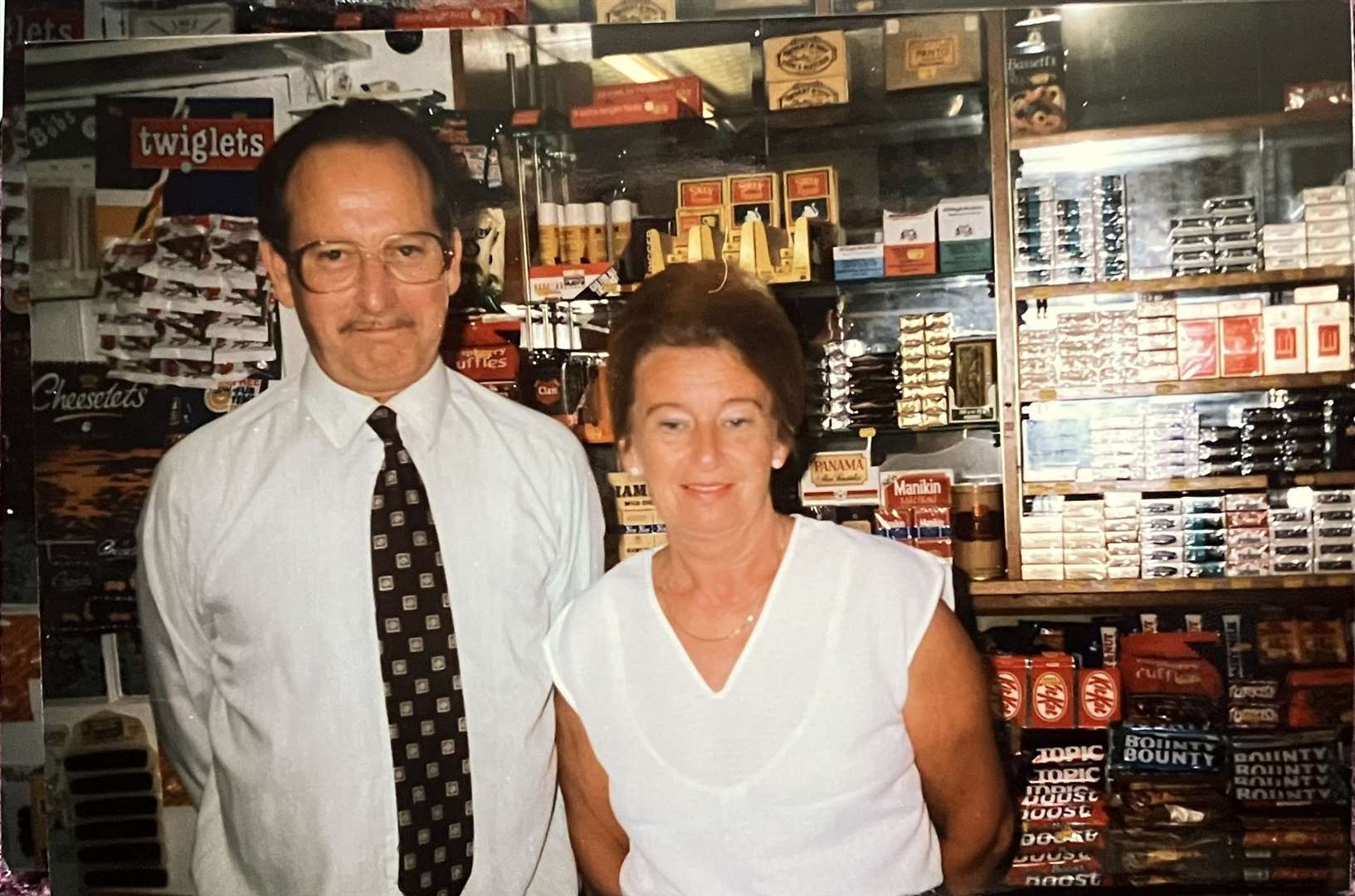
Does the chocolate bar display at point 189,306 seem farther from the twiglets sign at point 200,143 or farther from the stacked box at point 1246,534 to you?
the stacked box at point 1246,534

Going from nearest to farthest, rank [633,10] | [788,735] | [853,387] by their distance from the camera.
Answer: [788,735]
[853,387]
[633,10]

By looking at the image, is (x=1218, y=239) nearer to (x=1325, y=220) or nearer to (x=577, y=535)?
(x=1325, y=220)

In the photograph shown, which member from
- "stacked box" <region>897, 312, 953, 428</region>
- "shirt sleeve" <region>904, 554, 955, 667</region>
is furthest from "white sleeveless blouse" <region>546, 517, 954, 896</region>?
"stacked box" <region>897, 312, 953, 428</region>

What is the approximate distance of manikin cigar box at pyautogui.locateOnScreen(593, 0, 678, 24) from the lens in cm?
246

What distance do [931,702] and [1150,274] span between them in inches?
39.3

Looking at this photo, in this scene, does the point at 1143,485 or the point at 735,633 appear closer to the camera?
the point at 735,633

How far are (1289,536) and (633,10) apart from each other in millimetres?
1846

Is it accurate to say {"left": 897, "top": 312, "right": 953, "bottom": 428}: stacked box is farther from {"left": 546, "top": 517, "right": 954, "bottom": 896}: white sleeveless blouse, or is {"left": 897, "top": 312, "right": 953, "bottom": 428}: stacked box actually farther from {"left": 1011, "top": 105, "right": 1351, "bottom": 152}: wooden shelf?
{"left": 1011, "top": 105, "right": 1351, "bottom": 152}: wooden shelf

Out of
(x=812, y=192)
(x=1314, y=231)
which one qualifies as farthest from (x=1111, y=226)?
(x=812, y=192)

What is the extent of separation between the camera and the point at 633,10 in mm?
2471

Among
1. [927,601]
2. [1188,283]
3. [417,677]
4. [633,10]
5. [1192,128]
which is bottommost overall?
[417,677]

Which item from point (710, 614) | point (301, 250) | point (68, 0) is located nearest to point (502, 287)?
point (301, 250)

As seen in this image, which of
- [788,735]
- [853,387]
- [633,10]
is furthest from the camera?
[633,10]

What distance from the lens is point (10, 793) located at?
2.57 m
